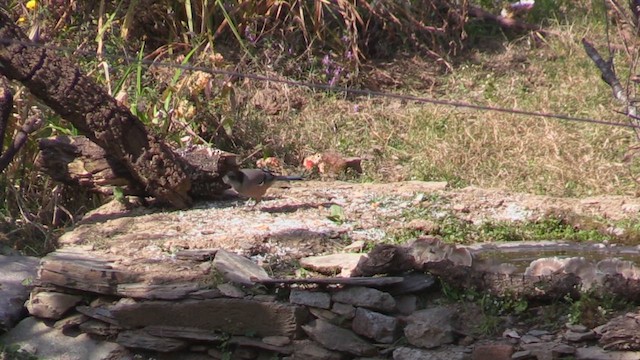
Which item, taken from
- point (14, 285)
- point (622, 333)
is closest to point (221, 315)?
point (14, 285)

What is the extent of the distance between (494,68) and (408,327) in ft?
17.6

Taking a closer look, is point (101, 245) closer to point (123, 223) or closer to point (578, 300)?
point (123, 223)

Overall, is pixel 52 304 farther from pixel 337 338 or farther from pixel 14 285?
pixel 337 338

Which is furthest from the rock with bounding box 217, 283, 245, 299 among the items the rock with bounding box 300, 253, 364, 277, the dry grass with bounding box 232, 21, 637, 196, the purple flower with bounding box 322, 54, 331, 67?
the purple flower with bounding box 322, 54, 331, 67

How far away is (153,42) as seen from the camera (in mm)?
9297

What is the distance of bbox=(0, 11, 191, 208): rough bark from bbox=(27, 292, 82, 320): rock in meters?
1.02

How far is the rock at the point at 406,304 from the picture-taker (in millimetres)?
5094

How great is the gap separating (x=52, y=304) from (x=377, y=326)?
1.66 m

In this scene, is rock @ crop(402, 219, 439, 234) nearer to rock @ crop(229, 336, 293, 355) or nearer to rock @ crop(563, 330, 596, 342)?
rock @ crop(229, 336, 293, 355)

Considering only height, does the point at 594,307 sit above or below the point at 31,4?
below

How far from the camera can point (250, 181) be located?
6496 mm

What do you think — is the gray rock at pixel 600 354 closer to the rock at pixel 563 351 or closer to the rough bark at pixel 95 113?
the rock at pixel 563 351

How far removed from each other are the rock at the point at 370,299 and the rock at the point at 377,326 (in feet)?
0.12

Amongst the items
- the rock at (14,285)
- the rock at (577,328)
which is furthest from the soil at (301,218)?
the rock at (577,328)
